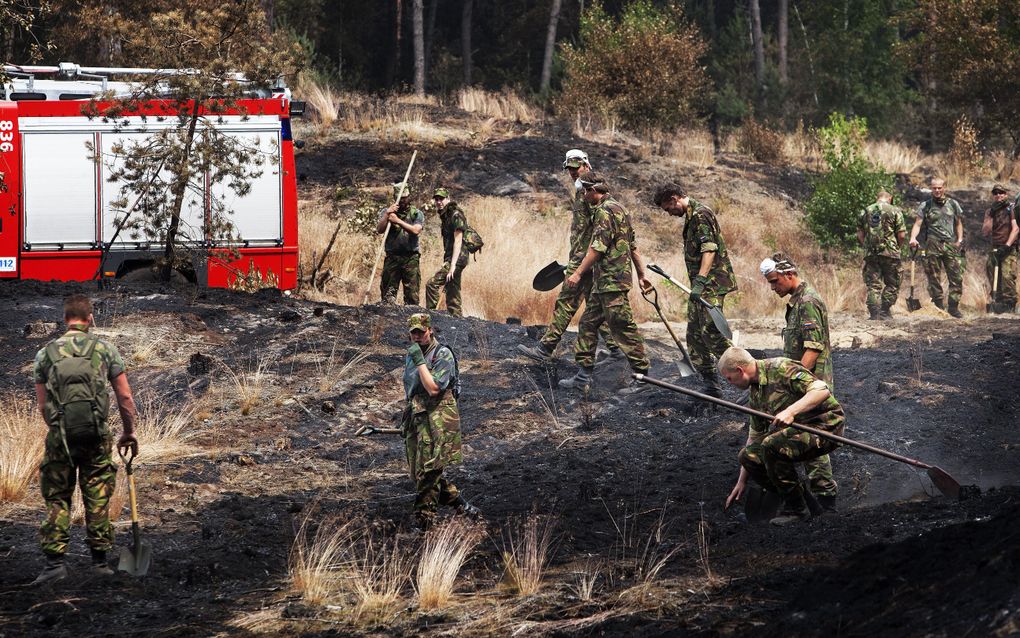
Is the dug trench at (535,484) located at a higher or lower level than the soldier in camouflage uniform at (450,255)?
lower

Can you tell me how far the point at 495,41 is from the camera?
37656 mm

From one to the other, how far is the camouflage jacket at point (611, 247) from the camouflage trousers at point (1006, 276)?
768cm

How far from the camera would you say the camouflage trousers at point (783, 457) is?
7.80 m

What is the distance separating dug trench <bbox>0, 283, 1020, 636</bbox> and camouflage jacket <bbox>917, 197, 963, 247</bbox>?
51.8 inches

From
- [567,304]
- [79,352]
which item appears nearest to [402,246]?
[567,304]

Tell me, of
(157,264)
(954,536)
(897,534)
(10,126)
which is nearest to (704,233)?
(897,534)

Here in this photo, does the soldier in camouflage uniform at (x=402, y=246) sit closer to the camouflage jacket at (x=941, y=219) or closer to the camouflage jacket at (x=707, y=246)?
the camouflage jacket at (x=707, y=246)

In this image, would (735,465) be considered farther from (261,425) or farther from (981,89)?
(981,89)

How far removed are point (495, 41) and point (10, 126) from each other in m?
24.8

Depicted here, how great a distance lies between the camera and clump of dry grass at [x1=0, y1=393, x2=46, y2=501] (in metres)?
9.05

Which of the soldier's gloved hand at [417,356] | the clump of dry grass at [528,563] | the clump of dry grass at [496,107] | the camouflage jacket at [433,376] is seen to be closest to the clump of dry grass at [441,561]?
the clump of dry grass at [528,563]

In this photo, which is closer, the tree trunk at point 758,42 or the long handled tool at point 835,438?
the long handled tool at point 835,438

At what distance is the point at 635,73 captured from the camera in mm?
27422

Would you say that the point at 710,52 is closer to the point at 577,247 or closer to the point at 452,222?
the point at 452,222
